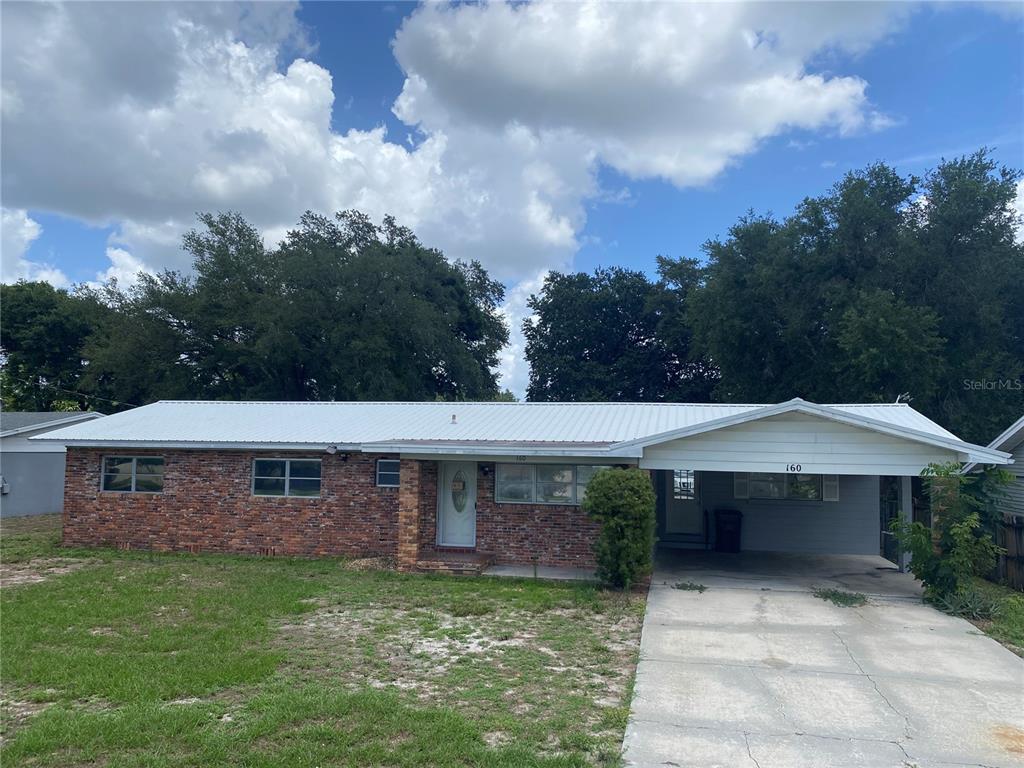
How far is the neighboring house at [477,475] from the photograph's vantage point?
468 inches

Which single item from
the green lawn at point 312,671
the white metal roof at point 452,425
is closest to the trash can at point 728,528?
the white metal roof at point 452,425

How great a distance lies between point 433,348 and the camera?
32.2 metres

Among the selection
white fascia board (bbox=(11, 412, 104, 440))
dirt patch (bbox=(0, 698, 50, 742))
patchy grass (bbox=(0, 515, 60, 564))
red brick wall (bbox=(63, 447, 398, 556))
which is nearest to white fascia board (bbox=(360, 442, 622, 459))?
red brick wall (bbox=(63, 447, 398, 556))

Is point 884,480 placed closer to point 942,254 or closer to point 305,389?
point 942,254

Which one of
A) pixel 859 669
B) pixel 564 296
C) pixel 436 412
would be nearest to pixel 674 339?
pixel 564 296

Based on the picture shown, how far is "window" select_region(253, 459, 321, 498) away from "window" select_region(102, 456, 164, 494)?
7.06 feet

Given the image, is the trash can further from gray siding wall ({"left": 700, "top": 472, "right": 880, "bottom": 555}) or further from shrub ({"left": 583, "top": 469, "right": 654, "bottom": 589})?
shrub ({"left": 583, "top": 469, "right": 654, "bottom": 589})

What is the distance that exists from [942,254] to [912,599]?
1708 cm

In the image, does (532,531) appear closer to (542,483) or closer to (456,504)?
(542,483)

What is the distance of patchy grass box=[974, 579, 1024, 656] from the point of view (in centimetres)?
881

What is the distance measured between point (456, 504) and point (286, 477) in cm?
346

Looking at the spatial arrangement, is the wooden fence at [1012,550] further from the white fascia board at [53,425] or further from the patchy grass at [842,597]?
the white fascia board at [53,425]

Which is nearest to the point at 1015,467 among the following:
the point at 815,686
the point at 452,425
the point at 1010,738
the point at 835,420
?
the point at 835,420

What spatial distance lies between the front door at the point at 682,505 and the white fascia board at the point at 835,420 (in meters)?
4.82
